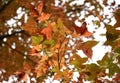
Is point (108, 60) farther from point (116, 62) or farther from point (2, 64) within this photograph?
point (2, 64)

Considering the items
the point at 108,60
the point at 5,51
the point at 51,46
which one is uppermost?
the point at 5,51

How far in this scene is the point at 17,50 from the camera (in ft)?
23.1

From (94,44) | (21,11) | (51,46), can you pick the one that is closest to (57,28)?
(51,46)

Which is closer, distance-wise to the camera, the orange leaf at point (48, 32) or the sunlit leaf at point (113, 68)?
the sunlit leaf at point (113, 68)

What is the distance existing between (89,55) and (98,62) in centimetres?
17

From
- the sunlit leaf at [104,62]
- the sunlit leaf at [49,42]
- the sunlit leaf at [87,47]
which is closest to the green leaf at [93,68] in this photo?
the sunlit leaf at [104,62]

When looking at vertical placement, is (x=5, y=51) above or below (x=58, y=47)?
above

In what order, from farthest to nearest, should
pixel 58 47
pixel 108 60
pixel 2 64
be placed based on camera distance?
1. pixel 2 64
2. pixel 58 47
3. pixel 108 60

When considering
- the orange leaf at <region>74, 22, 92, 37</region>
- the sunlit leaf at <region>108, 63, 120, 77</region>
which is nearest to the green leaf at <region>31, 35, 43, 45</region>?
the orange leaf at <region>74, 22, 92, 37</region>

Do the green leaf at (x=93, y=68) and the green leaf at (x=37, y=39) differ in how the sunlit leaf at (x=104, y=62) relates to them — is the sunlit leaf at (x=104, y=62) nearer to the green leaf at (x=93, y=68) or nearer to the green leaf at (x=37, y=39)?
the green leaf at (x=93, y=68)

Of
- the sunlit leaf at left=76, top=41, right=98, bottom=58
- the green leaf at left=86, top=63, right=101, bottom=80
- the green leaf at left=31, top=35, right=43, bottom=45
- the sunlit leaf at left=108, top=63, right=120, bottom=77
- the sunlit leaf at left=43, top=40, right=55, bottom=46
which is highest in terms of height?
the green leaf at left=31, top=35, right=43, bottom=45

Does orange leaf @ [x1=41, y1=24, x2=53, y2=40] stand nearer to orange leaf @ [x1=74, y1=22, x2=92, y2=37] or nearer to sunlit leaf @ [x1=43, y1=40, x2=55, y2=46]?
sunlit leaf @ [x1=43, y1=40, x2=55, y2=46]

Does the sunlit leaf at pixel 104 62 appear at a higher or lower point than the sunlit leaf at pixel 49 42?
lower

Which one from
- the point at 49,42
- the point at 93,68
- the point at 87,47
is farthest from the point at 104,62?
the point at 49,42
